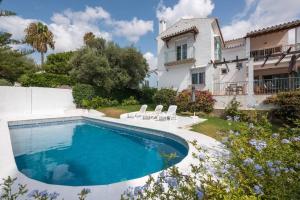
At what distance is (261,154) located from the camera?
3.15 meters

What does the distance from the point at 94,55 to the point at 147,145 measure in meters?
13.0

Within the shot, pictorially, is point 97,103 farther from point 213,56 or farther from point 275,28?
point 275,28

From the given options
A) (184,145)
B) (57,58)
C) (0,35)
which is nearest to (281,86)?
(184,145)

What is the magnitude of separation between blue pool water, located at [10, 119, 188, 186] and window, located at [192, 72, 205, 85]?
30.6ft

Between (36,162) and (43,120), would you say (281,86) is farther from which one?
(43,120)

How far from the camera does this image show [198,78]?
1862cm

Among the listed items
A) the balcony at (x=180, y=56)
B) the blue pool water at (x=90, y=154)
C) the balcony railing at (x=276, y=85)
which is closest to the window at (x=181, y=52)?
the balcony at (x=180, y=56)

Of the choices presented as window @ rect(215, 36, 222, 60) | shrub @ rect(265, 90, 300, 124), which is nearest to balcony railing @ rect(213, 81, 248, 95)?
window @ rect(215, 36, 222, 60)

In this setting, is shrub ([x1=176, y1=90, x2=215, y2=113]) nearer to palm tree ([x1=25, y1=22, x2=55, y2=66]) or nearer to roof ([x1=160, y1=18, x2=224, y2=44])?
roof ([x1=160, y1=18, x2=224, y2=44])

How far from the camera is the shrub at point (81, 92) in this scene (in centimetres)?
2041

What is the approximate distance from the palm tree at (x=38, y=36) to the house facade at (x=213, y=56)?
89.7 feet

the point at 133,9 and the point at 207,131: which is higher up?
the point at 133,9

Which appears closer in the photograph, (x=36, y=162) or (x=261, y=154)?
(x=261, y=154)

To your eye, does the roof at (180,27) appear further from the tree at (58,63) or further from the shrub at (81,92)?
the tree at (58,63)
